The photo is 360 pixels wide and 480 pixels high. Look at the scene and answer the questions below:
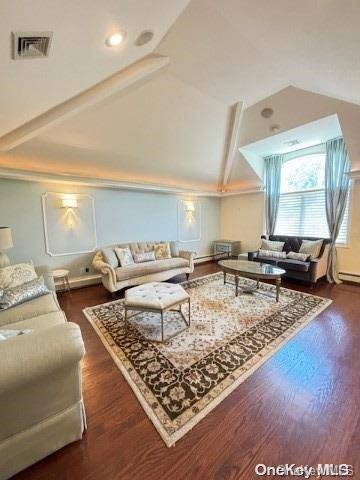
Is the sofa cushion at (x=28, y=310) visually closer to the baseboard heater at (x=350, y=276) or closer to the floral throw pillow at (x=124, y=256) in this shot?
the floral throw pillow at (x=124, y=256)

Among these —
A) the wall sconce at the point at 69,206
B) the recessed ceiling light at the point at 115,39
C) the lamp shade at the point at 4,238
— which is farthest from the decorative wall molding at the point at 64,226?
the recessed ceiling light at the point at 115,39

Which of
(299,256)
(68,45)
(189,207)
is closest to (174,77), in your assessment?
(68,45)

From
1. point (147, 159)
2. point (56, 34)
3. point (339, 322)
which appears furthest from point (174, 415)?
point (147, 159)

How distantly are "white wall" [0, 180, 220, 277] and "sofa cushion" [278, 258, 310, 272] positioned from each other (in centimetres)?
261

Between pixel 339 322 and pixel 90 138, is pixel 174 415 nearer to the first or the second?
pixel 339 322

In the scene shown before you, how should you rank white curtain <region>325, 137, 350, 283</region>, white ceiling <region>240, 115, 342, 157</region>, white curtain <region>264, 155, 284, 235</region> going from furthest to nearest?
white curtain <region>264, 155, 284, 235</region>, white curtain <region>325, 137, 350, 283</region>, white ceiling <region>240, 115, 342, 157</region>

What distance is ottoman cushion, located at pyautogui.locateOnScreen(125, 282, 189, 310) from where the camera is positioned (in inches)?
94.0

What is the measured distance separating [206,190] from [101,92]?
4014mm

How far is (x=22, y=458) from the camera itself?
112cm

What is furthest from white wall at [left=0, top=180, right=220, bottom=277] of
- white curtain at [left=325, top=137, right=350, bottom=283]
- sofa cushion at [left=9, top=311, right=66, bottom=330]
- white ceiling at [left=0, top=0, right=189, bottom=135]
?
white curtain at [left=325, top=137, right=350, bottom=283]

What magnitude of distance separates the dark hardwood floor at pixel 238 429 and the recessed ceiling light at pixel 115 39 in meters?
2.93

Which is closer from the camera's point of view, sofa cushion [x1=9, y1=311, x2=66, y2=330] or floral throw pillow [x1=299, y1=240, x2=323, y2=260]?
sofa cushion [x1=9, y1=311, x2=66, y2=330]

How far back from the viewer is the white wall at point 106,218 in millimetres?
3553

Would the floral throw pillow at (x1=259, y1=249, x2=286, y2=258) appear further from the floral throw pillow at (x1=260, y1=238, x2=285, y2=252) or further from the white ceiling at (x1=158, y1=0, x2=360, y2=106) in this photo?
the white ceiling at (x1=158, y1=0, x2=360, y2=106)
